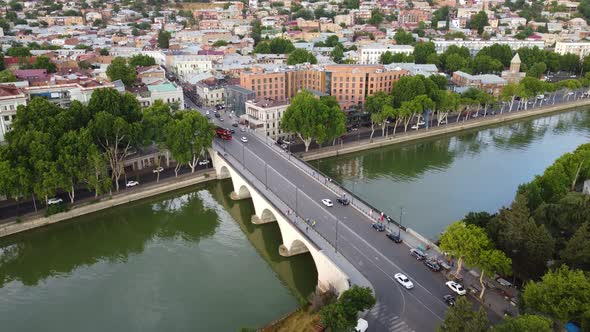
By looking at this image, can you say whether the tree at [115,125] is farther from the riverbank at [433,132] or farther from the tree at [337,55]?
the tree at [337,55]

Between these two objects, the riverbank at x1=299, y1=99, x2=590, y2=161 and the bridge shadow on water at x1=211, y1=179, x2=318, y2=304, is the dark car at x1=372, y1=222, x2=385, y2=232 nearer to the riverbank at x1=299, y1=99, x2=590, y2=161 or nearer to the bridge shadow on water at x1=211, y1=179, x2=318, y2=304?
the bridge shadow on water at x1=211, y1=179, x2=318, y2=304

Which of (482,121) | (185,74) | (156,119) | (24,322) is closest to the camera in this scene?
(24,322)

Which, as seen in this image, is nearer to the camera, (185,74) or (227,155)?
(227,155)

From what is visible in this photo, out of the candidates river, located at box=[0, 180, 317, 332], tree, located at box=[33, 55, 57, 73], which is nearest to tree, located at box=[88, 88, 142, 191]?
river, located at box=[0, 180, 317, 332]

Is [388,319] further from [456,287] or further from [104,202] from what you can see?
[104,202]

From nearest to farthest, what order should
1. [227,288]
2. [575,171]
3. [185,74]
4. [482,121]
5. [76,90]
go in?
[227,288] → [575,171] → [76,90] → [482,121] → [185,74]

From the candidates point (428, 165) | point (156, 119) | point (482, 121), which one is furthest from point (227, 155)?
point (482, 121)

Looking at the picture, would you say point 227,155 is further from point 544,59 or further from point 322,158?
point 544,59

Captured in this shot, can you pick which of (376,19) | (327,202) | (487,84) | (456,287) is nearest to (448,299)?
(456,287)
